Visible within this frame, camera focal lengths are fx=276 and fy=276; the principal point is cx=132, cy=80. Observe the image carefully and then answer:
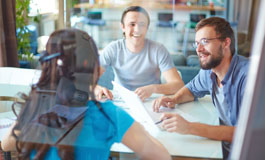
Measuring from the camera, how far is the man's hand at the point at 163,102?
3.72 feet

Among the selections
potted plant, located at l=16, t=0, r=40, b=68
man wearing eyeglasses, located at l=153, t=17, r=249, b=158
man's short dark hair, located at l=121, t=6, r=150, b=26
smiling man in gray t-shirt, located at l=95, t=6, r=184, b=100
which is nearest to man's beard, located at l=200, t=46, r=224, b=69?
man wearing eyeglasses, located at l=153, t=17, r=249, b=158

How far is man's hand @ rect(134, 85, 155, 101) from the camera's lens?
1.09 metres

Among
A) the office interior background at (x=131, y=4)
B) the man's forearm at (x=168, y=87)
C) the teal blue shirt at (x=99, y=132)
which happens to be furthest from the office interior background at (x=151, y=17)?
the teal blue shirt at (x=99, y=132)

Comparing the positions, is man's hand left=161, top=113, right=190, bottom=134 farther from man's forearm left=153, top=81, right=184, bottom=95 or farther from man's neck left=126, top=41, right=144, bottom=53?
man's neck left=126, top=41, right=144, bottom=53

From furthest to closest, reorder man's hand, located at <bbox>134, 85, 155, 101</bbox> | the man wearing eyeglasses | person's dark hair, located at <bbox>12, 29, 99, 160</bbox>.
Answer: man's hand, located at <bbox>134, 85, 155, 101</bbox>
the man wearing eyeglasses
person's dark hair, located at <bbox>12, 29, 99, 160</bbox>

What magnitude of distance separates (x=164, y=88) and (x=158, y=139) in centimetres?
23

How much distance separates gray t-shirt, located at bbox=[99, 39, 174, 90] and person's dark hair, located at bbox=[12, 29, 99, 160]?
0.12 m

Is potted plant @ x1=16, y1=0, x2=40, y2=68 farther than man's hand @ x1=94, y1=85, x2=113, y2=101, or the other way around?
potted plant @ x1=16, y1=0, x2=40, y2=68

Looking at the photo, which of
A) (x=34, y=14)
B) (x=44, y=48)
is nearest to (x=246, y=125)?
(x=44, y=48)

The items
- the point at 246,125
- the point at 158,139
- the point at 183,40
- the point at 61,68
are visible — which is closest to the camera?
the point at 246,125

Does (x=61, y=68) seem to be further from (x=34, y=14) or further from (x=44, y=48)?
(x=34, y=14)

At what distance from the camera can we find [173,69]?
1106 millimetres

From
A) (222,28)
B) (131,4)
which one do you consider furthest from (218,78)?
(131,4)

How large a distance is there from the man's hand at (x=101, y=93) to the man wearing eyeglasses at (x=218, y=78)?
238 millimetres
